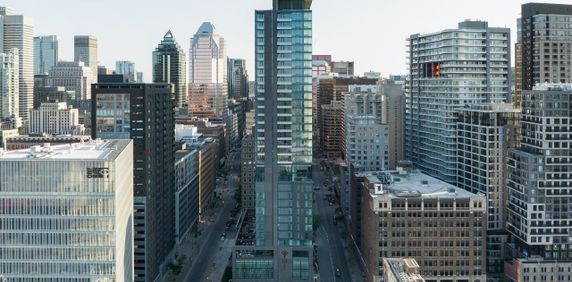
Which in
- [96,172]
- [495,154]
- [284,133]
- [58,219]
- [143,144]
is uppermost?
[284,133]

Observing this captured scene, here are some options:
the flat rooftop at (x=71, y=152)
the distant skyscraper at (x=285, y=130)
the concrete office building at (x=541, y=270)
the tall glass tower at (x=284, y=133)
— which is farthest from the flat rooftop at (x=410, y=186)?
the flat rooftop at (x=71, y=152)

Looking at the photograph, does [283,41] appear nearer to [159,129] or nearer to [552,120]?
[159,129]

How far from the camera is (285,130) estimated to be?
167625mm

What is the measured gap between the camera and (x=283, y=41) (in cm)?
16625

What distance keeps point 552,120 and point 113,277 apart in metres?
108

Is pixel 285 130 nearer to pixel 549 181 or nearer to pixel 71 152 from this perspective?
pixel 71 152

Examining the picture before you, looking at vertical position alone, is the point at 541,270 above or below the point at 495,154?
below

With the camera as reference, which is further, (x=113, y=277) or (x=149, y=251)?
(x=149, y=251)

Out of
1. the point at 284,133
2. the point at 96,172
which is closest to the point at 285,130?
the point at 284,133

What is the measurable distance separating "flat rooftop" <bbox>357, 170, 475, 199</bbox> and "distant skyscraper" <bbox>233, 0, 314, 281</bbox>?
1840cm

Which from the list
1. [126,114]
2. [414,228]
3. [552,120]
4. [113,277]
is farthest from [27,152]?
[552,120]

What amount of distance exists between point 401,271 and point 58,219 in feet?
173

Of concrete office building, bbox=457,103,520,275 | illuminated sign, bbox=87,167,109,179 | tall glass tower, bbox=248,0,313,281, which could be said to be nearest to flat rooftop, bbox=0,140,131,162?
illuminated sign, bbox=87,167,109,179

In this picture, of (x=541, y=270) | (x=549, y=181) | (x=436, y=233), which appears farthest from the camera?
(x=549, y=181)
